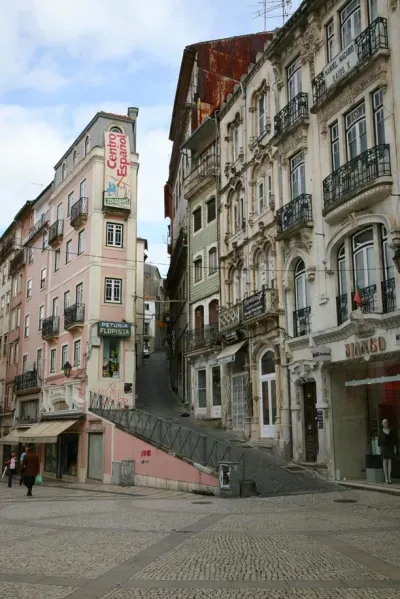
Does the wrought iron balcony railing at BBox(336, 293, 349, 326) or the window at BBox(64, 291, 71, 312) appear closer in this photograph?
the wrought iron balcony railing at BBox(336, 293, 349, 326)

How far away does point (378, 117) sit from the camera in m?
18.1

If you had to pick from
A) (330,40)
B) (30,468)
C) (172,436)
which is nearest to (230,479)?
(172,436)

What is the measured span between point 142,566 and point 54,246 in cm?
3091

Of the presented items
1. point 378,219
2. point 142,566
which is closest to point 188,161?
point 378,219

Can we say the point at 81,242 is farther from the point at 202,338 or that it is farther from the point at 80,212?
the point at 202,338

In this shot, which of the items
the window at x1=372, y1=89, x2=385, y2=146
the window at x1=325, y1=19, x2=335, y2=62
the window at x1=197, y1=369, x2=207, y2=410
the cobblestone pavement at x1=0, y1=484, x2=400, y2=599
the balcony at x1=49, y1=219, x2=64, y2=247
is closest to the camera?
the cobblestone pavement at x1=0, y1=484, x2=400, y2=599

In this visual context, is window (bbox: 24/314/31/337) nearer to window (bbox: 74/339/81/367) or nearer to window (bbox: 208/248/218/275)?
window (bbox: 74/339/81/367)

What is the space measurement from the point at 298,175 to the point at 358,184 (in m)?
4.69

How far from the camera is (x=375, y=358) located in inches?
695

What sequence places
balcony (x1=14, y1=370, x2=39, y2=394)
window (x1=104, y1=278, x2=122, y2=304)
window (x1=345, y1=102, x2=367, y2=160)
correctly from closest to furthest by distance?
window (x1=345, y1=102, x2=367, y2=160)
window (x1=104, y1=278, x2=122, y2=304)
balcony (x1=14, y1=370, x2=39, y2=394)

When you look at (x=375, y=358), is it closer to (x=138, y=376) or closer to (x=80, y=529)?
(x=80, y=529)

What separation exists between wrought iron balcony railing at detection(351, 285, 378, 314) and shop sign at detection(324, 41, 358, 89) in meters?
6.65

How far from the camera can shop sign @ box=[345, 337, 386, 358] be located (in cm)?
1712

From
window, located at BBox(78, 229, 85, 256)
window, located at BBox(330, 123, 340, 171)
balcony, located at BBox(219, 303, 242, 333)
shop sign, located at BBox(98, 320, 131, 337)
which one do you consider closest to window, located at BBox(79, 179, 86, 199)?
window, located at BBox(78, 229, 85, 256)
